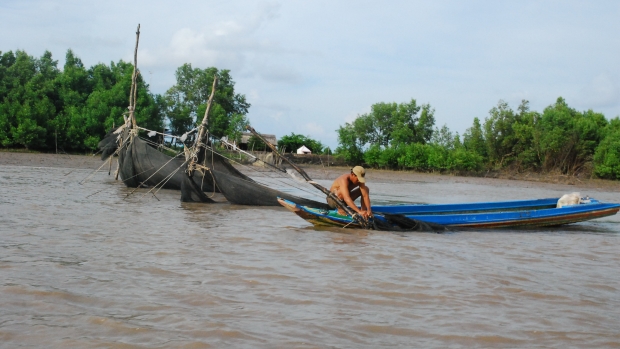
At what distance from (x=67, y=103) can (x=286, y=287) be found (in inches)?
1117

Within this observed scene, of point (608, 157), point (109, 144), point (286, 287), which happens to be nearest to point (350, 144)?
A: point (608, 157)

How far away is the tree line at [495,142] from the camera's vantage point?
33031 mm

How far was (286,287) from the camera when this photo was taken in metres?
4.82

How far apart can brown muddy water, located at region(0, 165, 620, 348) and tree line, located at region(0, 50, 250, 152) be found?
20.0 m

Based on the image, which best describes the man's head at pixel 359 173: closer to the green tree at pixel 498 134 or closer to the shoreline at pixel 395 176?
the shoreline at pixel 395 176

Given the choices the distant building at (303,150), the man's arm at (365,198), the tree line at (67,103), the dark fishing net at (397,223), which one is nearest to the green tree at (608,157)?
the distant building at (303,150)

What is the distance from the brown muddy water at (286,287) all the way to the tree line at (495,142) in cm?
2565

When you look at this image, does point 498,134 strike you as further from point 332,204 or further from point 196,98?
point 332,204

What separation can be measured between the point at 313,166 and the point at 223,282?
1070 inches

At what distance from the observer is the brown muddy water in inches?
143

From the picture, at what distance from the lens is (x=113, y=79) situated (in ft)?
109

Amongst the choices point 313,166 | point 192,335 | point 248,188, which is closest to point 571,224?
point 248,188

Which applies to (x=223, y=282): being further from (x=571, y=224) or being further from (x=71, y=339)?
(x=571, y=224)

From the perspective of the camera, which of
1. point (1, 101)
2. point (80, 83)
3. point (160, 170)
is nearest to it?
point (160, 170)
